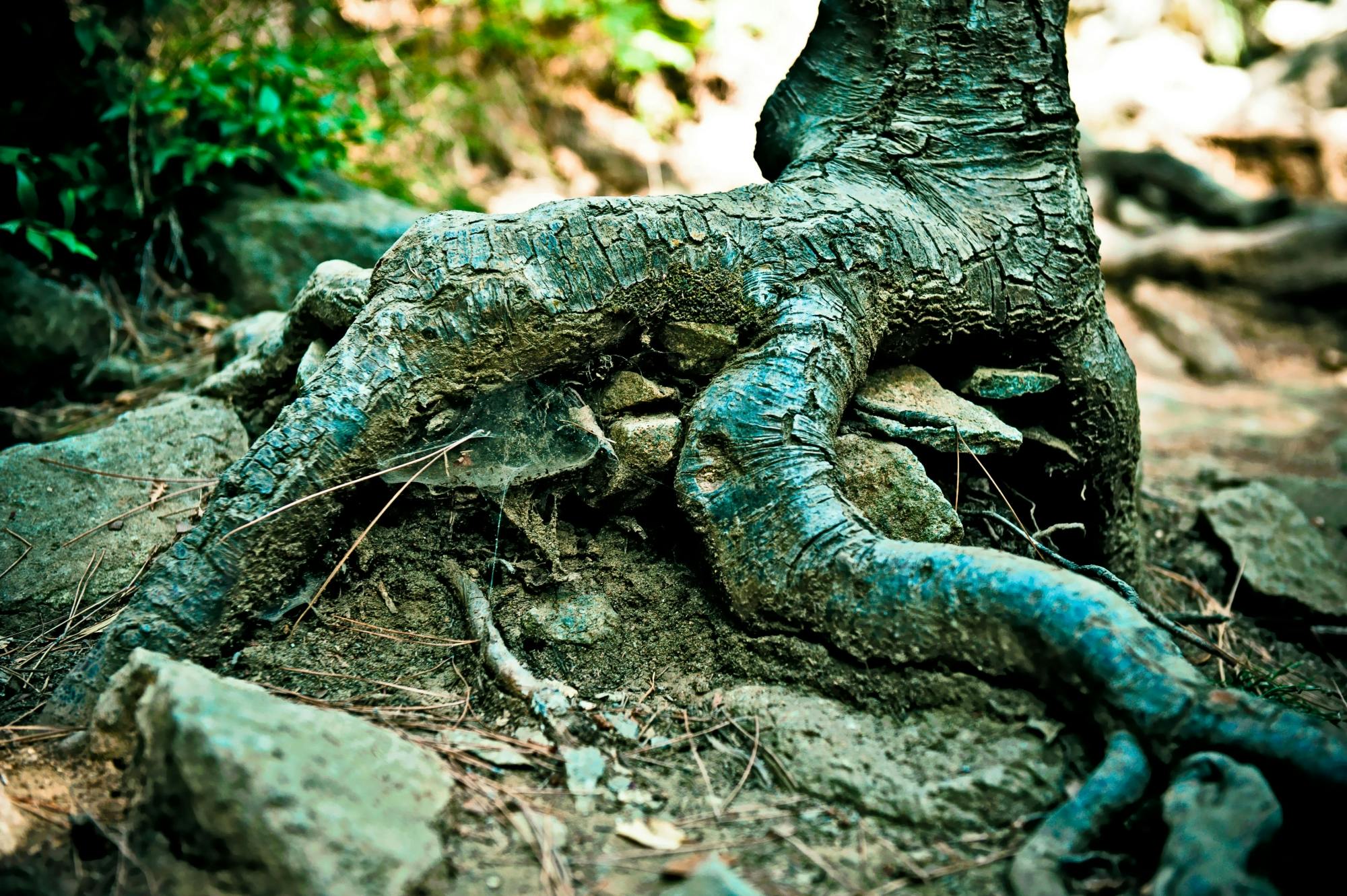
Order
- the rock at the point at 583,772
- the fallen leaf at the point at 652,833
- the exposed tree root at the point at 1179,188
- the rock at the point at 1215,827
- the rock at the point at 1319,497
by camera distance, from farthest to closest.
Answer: the exposed tree root at the point at 1179,188 < the rock at the point at 1319,497 < the rock at the point at 583,772 < the fallen leaf at the point at 652,833 < the rock at the point at 1215,827

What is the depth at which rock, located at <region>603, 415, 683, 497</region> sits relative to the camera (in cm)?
242

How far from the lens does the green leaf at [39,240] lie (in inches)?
147

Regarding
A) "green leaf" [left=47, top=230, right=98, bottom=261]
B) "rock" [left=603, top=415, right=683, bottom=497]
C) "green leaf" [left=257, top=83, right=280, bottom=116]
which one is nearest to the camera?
"rock" [left=603, top=415, right=683, bottom=497]

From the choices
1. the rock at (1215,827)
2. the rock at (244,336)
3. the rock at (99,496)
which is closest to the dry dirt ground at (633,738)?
the rock at (1215,827)

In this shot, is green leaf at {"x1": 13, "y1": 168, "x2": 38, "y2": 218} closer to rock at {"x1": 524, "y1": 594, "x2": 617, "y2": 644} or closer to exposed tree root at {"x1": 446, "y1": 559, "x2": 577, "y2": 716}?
exposed tree root at {"x1": 446, "y1": 559, "x2": 577, "y2": 716}

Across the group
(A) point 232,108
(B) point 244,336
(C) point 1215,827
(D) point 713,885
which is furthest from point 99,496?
(C) point 1215,827

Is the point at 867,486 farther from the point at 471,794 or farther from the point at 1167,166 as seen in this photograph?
the point at 1167,166

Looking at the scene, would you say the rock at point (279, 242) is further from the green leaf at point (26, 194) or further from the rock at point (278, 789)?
the rock at point (278, 789)

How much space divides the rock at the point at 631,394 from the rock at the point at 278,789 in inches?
42.5

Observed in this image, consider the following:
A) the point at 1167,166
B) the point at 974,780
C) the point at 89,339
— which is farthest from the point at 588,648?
the point at 1167,166

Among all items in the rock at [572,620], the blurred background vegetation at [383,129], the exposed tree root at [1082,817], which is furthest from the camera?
the blurred background vegetation at [383,129]

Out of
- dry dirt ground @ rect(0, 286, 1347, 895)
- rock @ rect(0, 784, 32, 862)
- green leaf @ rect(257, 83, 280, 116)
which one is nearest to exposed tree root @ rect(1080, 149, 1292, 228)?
dry dirt ground @ rect(0, 286, 1347, 895)

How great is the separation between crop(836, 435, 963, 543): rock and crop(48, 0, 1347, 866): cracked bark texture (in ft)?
0.57

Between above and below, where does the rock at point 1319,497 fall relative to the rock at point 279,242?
below
